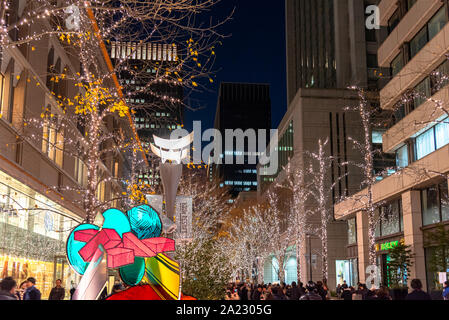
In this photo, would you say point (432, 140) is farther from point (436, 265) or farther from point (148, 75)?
point (148, 75)

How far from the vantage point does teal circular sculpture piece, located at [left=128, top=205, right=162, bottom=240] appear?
36.3 feet

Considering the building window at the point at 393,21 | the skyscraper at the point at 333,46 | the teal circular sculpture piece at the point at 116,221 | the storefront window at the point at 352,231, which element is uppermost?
the skyscraper at the point at 333,46

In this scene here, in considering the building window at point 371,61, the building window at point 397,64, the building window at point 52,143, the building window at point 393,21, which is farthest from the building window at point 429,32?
the building window at point 371,61

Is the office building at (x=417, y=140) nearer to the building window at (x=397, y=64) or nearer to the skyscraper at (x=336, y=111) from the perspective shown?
the building window at (x=397, y=64)

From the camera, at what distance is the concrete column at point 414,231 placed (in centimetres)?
2806

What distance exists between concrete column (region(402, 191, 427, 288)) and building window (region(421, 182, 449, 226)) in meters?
0.38

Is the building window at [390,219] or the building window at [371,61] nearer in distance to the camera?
the building window at [390,219]

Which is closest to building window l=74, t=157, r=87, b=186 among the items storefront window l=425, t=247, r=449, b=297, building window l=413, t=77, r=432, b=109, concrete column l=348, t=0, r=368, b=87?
building window l=413, t=77, r=432, b=109

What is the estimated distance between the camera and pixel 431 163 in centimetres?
2653

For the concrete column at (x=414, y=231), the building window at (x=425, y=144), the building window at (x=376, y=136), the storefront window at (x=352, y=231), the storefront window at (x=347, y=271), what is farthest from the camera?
the building window at (x=376, y=136)

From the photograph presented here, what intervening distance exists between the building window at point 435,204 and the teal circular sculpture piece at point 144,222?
19.2 m

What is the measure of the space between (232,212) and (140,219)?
65910 millimetres

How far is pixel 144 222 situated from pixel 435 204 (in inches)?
827
